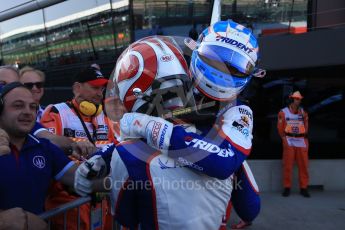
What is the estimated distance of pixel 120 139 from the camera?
64.9 inches

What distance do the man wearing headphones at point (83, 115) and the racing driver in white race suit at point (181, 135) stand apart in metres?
1.74

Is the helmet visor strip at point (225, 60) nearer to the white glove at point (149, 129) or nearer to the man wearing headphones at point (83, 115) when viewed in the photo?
the white glove at point (149, 129)

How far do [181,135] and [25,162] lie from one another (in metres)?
1.14

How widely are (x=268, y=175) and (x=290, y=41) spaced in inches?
98.8

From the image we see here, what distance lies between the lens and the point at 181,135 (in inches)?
58.3

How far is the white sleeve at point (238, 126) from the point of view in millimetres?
1519

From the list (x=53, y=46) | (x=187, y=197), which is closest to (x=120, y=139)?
(x=187, y=197)

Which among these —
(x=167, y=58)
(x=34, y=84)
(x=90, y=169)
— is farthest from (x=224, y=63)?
(x=34, y=84)

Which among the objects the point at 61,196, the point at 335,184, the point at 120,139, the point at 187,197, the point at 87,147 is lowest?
the point at 335,184

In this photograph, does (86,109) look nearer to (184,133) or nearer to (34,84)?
(34,84)

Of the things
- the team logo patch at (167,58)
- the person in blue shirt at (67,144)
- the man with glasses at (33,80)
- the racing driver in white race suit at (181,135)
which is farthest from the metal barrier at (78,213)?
the man with glasses at (33,80)

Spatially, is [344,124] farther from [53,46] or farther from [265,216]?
[53,46]

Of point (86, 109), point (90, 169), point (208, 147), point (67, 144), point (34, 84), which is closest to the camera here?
point (208, 147)

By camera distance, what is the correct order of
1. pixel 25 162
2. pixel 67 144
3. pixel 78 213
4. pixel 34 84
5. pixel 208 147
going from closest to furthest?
pixel 208 147 → pixel 25 162 → pixel 78 213 → pixel 67 144 → pixel 34 84
